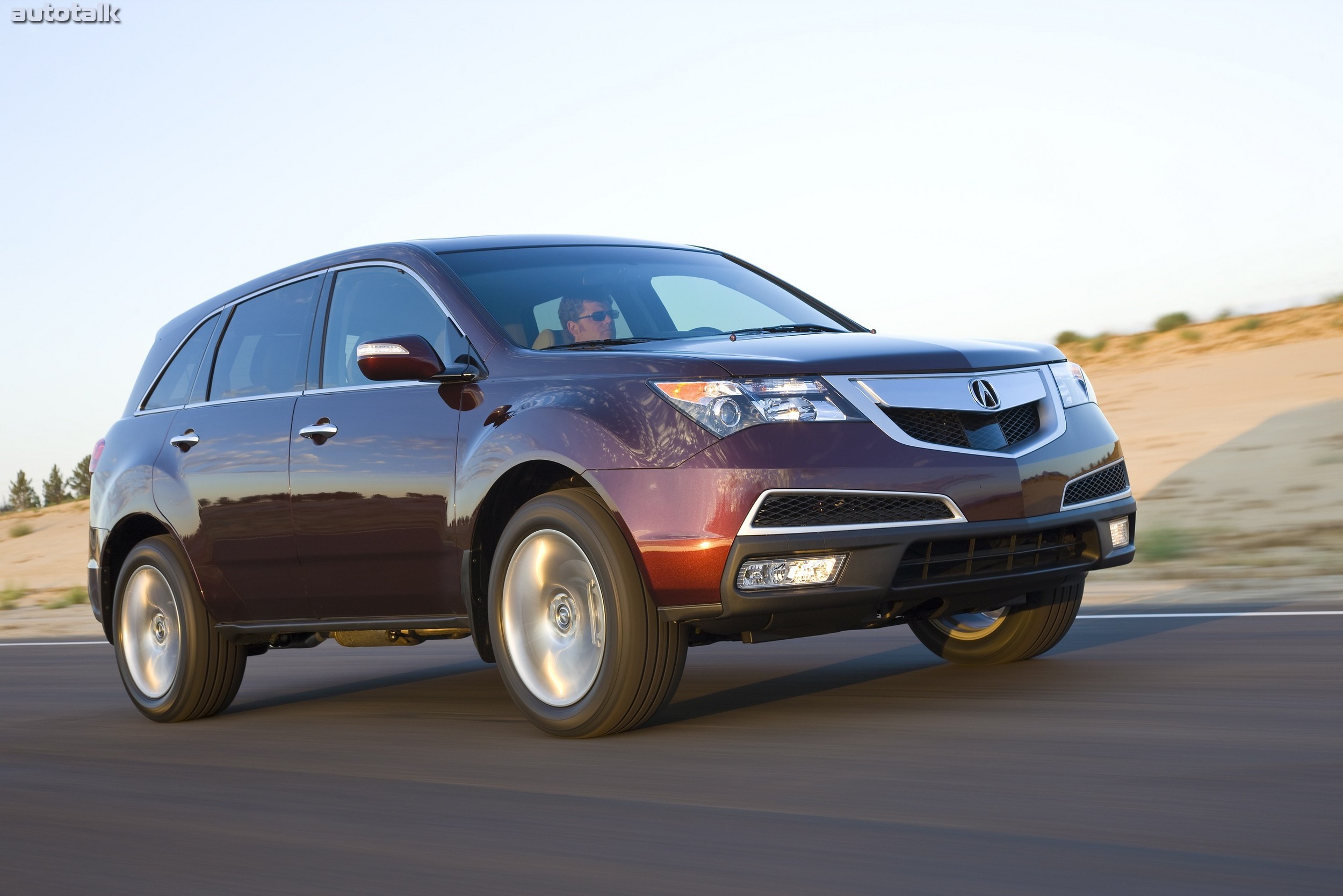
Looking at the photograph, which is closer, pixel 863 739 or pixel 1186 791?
pixel 1186 791

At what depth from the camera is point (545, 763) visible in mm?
5332

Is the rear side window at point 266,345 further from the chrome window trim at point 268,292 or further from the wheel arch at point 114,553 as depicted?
the wheel arch at point 114,553

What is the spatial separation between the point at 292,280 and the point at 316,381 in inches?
26.6

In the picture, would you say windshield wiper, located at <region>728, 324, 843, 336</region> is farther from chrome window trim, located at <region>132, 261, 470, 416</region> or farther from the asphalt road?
the asphalt road

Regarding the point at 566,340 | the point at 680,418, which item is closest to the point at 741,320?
the point at 566,340

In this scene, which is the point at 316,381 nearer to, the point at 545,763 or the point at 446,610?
the point at 446,610

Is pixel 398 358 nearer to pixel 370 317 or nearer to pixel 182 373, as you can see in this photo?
pixel 370 317

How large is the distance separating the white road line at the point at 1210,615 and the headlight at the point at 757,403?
3563 mm

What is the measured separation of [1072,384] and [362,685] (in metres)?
4.15

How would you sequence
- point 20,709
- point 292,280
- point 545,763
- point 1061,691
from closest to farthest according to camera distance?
point 545,763
point 1061,691
point 292,280
point 20,709

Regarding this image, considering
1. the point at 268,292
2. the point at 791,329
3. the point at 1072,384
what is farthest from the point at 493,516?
the point at 1072,384

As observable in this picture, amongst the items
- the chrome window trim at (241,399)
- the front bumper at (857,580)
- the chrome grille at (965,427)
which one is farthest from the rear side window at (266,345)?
the chrome grille at (965,427)

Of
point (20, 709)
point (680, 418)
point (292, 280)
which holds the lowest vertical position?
point (20, 709)

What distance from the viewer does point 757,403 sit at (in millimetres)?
5309
